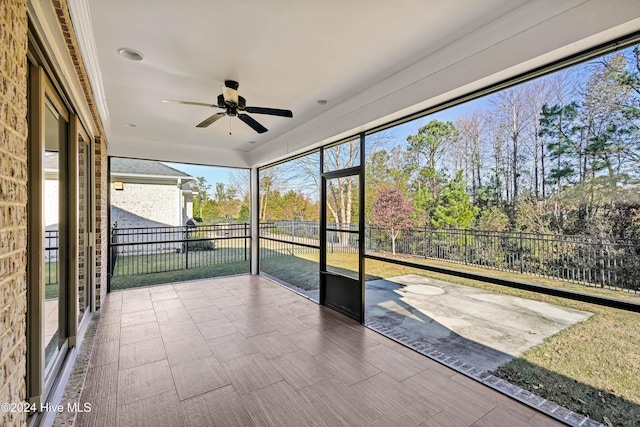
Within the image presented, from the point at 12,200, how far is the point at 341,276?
145 inches

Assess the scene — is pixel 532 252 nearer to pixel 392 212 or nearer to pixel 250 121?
pixel 392 212

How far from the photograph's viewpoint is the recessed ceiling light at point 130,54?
253 centimetres

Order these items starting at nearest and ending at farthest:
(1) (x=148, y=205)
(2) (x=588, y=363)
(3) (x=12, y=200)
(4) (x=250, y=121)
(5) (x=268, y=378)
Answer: (3) (x=12, y=200), (2) (x=588, y=363), (5) (x=268, y=378), (4) (x=250, y=121), (1) (x=148, y=205)

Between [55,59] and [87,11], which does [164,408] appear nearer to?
[55,59]

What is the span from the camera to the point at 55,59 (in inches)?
77.4

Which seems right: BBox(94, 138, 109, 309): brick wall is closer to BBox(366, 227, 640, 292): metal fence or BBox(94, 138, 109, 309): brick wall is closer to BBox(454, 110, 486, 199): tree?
BBox(366, 227, 640, 292): metal fence

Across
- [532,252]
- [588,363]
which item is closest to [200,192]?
[532,252]

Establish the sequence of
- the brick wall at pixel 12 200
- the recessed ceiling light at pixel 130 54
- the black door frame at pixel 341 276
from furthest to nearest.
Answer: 1. the black door frame at pixel 341 276
2. the recessed ceiling light at pixel 130 54
3. the brick wall at pixel 12 200

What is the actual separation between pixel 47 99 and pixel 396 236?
3.42m

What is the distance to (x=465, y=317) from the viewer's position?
3.69 meters

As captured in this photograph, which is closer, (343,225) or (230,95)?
(230,95)

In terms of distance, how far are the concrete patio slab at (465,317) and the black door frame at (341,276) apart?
21cm

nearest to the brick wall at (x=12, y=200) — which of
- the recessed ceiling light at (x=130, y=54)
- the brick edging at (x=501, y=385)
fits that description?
the recessed ceiling light at (x=130, y=54)

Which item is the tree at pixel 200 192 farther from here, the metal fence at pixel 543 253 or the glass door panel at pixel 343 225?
the metal fence at pixel 543 253
